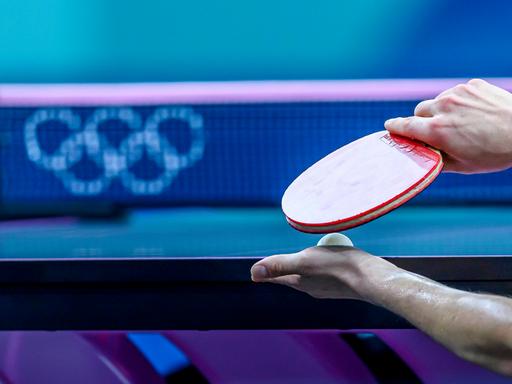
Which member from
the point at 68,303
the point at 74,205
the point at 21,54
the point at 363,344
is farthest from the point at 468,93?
the point at 21,54

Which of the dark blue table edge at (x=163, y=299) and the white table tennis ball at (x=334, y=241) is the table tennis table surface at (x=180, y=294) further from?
the white table tennis ball at (x=334, y=241)

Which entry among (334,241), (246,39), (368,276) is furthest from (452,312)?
(246,39)

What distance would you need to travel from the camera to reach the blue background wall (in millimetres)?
4270

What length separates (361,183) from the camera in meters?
1.20

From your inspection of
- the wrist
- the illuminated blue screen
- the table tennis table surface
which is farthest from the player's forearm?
the illuminated blue screen

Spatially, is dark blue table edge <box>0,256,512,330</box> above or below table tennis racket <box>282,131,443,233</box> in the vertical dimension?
below

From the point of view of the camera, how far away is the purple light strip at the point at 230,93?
3854mm

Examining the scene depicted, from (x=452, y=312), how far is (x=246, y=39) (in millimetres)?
3462

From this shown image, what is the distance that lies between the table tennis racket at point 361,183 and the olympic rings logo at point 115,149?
2.47 meters

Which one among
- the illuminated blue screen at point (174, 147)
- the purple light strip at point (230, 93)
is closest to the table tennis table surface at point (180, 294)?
the illuminated blue screen at point (174, 147)

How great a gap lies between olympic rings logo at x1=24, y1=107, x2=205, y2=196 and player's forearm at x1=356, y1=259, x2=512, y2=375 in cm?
269

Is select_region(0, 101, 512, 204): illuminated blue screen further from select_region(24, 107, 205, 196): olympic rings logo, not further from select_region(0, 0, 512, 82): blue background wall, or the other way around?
select_region(0, 0, 512, 82): blue background wall

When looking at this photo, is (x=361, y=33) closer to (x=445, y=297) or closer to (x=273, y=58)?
(x=273, y=58)

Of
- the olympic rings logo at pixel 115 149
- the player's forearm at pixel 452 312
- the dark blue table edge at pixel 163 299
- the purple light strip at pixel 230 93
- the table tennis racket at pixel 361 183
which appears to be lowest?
the olympic rings logo at pixel 115 149
